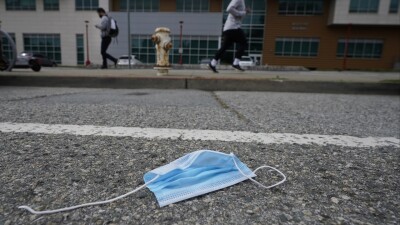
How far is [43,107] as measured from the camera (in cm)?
296

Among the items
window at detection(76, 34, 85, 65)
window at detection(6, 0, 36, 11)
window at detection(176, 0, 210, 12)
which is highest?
window at detection(176, 0, 210, 12)

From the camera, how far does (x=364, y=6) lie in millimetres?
33000

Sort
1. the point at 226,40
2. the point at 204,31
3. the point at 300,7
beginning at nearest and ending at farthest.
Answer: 1. the point at 226,40
2. the point at 300,7
3. the point at 204,31

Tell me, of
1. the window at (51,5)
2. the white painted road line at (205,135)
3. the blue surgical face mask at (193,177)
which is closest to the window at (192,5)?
the window at (51,5)

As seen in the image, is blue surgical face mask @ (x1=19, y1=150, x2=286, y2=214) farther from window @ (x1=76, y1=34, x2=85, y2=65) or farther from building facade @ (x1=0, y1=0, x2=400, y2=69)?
window @ (x1=76, y1=34, x2=85, y2=65)

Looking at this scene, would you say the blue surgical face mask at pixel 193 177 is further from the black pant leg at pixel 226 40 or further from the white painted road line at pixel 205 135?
the black pant leg at pixel 226 40

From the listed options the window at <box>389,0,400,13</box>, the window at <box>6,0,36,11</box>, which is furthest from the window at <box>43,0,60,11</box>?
the window at <box>389,0,400,13</box>

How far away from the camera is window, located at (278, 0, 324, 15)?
35.2 metres

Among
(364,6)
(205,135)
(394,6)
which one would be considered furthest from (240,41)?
(394,6)

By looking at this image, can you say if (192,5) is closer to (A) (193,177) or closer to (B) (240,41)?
(B) (240,41)

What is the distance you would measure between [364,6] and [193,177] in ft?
129

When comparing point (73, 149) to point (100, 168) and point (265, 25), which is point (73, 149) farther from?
point (265, 25)

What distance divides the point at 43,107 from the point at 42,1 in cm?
4081

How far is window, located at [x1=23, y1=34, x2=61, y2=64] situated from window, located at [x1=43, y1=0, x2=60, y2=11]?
3341mm
